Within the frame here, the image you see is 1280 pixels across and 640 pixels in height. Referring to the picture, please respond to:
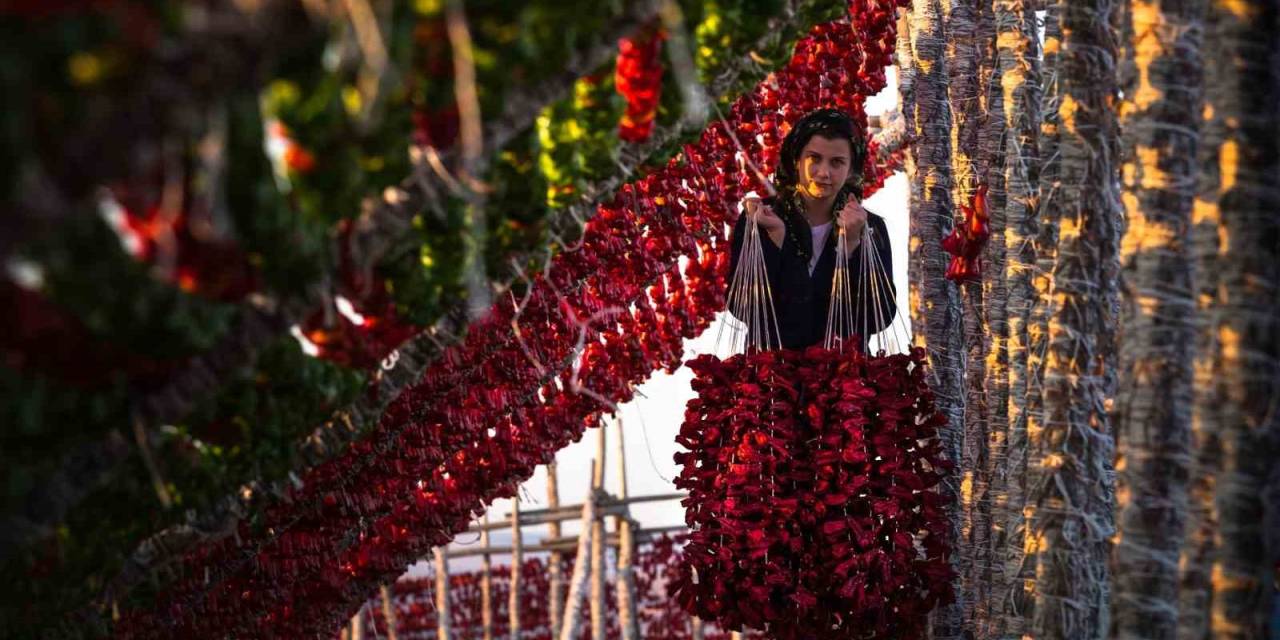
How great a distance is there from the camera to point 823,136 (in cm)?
510

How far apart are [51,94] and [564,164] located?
1.58m

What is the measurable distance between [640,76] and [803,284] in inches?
89.4

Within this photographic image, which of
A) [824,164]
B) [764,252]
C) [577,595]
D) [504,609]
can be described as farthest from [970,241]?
[504,609]

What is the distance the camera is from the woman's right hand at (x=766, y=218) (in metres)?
5.06

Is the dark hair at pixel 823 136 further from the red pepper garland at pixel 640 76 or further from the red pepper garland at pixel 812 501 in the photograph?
the red pepper garland at pixel 640 76

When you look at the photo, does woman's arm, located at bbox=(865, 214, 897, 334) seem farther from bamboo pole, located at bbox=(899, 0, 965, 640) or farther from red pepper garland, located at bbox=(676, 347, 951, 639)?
bamboo pole, located at bbox=(899, 0, 965, 640)

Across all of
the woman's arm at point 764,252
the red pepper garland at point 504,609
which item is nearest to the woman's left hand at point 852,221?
the woman's arm at point 764,252

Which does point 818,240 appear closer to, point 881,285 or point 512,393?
point 881,285

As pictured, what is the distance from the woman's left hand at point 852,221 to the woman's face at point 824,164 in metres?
0.10

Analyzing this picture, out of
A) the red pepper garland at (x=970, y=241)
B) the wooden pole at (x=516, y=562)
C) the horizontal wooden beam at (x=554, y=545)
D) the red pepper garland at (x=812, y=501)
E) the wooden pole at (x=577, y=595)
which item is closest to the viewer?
the red pepper garland at (x=812, y=501)

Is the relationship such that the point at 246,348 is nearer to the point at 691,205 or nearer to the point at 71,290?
the point at 71,290

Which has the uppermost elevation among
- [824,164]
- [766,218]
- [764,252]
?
[824,164]

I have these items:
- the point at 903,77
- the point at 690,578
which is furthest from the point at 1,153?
the point at 903,77

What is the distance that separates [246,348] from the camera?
2.50 meters
